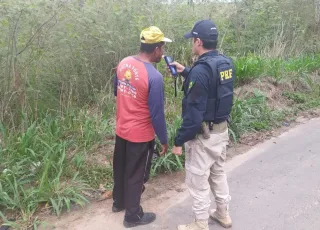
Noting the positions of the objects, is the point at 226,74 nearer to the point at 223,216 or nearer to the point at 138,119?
the point at 138,119

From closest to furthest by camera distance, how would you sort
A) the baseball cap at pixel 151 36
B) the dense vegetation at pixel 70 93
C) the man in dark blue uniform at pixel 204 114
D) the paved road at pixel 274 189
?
the man in dark blue uniform at pixel 204 114 < the baseball cap at pixel 151 36 < the paved road at pixel 274 189 < the dense vegetation at pixel 70 93

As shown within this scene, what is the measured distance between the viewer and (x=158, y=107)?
3082 mm

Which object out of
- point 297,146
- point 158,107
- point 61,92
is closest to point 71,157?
point 61,92

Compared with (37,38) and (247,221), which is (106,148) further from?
(247,221)

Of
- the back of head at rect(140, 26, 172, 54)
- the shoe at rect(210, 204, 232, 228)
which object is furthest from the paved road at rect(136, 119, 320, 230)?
the back of head at rect(140, 26, 172, 54)

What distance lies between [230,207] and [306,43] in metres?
7.69

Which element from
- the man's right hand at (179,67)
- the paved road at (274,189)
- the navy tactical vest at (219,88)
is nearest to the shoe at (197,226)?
the paved road at (274,189)

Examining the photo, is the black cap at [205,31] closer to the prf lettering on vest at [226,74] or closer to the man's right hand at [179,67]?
the prf lettering on vest at [226,74]

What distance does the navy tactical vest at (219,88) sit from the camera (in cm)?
295

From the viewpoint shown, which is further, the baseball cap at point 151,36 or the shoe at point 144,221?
the shoe at point 144,221

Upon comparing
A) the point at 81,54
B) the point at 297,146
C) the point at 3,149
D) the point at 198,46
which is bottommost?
the point at 297,146

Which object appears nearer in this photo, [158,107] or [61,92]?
[158,107]

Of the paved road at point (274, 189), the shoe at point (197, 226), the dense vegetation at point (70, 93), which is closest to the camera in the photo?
the shoe at point (197, 226)

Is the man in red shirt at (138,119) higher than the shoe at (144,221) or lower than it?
higher
